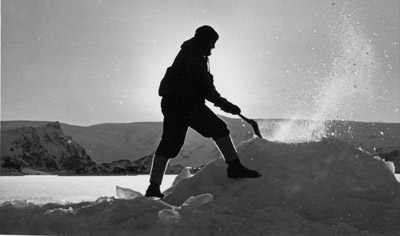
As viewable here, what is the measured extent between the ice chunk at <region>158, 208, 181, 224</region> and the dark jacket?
58.2 inches

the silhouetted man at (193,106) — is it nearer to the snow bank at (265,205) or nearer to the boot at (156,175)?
the boot at (156,175)

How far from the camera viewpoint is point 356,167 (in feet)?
15.0

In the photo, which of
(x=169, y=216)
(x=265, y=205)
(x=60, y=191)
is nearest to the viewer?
(x=169, y=216)

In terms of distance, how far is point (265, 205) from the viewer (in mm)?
4016

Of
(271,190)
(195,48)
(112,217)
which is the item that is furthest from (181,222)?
(195,48)

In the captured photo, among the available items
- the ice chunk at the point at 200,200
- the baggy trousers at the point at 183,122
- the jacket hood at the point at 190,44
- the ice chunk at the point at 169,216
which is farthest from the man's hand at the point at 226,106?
the ice chunk at the point at 169,216

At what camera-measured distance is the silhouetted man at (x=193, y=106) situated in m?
4.44

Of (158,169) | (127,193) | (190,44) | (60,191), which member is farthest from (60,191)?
(190,44)

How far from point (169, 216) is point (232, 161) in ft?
4.46

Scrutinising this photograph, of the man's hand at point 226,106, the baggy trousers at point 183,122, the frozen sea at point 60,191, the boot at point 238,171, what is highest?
the man's hand at point 226,106

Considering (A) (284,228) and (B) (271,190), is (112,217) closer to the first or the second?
(A) (284,228)

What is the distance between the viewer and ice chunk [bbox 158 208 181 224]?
317 centimetres

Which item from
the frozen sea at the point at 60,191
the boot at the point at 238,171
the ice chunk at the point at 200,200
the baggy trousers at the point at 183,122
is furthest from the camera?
the frozen sea at the point at 60,191

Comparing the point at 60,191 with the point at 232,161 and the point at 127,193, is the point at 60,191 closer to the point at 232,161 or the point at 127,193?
the point at 127,193
